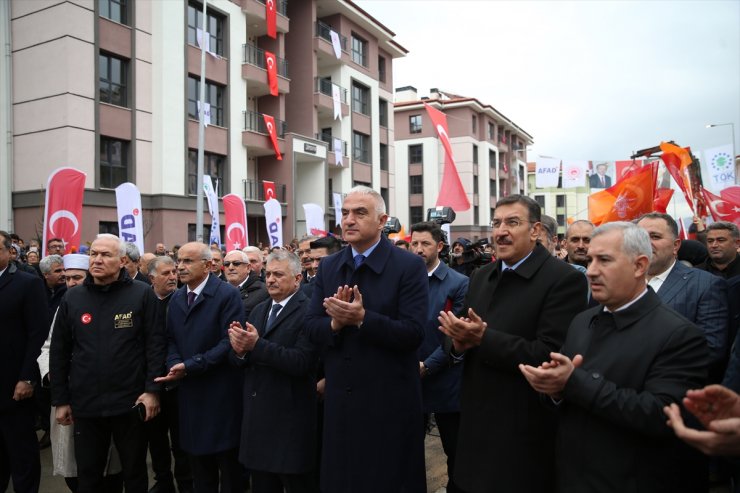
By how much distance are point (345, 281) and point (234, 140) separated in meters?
21.0

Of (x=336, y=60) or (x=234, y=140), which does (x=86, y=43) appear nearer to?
(x=234, y=140)

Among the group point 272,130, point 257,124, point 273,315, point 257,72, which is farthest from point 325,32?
point 273,315

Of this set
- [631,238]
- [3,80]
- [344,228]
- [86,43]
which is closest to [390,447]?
[344,228]

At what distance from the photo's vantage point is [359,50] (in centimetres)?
3138

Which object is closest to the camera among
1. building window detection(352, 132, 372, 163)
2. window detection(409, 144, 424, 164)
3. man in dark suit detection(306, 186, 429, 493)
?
man in dark suit detection(306, 186, 429, 493)

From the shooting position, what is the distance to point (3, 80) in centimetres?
1858

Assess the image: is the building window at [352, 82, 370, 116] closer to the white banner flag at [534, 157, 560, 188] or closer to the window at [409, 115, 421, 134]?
the white banner flag at [534, 157, 560, 188]

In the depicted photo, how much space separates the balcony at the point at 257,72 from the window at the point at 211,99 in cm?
149

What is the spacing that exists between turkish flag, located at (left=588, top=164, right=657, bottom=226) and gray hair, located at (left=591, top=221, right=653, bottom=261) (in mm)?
7213

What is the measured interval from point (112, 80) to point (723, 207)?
18.7 meters

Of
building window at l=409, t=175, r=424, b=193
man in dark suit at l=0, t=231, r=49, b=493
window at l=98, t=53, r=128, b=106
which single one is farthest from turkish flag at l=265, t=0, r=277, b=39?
building window at l=409, t=175, r=424, b=193

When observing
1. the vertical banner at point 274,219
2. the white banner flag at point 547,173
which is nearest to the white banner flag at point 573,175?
the white banner flag at point 547,173

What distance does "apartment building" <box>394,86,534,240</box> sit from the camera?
149ft

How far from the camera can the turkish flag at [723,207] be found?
951cm
